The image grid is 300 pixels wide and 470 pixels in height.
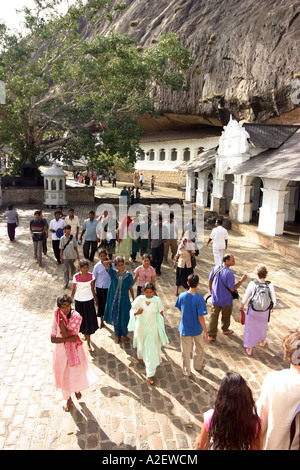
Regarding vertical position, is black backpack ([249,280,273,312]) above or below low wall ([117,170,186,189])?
below

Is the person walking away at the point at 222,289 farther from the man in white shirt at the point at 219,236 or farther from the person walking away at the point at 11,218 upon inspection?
the person walking away at the point at 11,218

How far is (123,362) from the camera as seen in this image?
5.62 m

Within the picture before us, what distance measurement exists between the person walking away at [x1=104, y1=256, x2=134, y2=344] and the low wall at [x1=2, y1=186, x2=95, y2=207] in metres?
17.4

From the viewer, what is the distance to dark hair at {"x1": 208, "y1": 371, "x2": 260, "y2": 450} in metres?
2.53

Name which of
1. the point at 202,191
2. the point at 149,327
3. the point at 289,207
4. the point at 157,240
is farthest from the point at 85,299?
the point at 202,191

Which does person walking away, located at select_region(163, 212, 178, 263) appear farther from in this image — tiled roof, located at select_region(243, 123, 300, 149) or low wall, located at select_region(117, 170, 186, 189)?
low wall, located at select_region(117, 170, 186, 189)

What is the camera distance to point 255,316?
5.79 metres

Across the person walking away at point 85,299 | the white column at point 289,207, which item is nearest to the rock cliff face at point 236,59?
the white column at point 289,207

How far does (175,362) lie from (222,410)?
3256 mm

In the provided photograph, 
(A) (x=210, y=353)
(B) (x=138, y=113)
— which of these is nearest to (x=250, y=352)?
(A) (x=210, y=353)

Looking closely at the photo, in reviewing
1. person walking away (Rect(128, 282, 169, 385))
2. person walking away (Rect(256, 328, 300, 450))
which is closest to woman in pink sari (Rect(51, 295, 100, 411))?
person walking away (Rect(128, 282, 169, 385))

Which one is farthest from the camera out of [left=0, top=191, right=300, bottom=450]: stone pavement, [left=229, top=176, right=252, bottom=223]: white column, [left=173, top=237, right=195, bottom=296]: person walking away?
[left=229, top=176, right=252, bottom=223]: white column

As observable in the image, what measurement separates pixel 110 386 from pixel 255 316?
2571 millimetres

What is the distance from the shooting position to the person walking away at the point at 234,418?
2.53m
